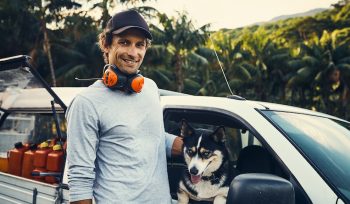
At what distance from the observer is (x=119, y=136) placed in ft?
6.97

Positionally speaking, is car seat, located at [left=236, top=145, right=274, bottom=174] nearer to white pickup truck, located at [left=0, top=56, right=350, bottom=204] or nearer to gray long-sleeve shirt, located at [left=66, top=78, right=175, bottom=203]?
white pickup truck, located at [left=0, top=56, right=350, bottom=204]

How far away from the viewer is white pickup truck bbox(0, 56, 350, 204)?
204 centimetres

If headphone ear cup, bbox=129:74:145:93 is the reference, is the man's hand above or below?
below

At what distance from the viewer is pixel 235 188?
1704mm

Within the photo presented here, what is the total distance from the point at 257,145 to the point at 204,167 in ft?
1.77

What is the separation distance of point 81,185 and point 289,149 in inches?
42.8

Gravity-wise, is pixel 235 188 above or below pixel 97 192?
above

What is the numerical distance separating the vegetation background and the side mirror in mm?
30127

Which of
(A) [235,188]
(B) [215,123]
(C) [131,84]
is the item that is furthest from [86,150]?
(B) [215,123]

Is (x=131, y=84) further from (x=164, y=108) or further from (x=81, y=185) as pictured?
(x=164, y=108)

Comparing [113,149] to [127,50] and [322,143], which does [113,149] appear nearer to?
[127,50]

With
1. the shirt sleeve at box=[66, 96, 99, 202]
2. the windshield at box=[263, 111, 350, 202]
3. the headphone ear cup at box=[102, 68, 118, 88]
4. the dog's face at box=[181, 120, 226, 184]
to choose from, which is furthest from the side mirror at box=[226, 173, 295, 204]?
the dog's face at box=[181, 120, 226, 184]

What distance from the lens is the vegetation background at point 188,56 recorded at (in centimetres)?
3294

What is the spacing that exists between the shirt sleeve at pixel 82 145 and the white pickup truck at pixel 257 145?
708 mm
